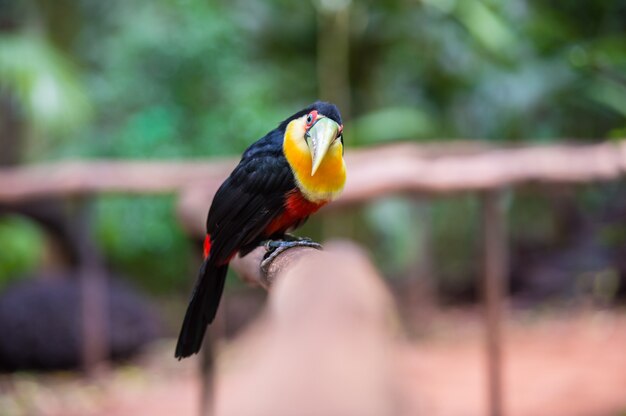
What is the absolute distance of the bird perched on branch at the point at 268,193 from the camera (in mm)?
934

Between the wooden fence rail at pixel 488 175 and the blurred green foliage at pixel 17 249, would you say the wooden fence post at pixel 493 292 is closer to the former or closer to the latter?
the wooden fence rail at pixel 488 175

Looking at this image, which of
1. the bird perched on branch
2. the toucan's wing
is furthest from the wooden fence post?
the toucan's wing

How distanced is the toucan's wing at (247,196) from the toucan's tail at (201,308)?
0.03m

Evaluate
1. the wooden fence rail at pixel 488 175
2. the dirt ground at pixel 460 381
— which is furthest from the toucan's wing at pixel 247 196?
the dirt ground at pixel 460 381

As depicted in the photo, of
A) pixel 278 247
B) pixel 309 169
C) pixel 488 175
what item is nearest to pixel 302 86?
pixel 488 175

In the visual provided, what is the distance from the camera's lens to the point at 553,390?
4.81m

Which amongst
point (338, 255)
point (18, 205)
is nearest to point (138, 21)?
point (18, 205)

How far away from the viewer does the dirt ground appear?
460 centimetres

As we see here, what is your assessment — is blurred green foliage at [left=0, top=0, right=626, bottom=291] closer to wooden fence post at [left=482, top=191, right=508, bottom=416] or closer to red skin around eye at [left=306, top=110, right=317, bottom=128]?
wooden fence post at [left=482, top=191, right=508, bottom=416]

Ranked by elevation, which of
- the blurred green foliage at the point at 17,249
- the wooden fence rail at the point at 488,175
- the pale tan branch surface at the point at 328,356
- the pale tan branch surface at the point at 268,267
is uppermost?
the blurred green foliage at the point at 17,249

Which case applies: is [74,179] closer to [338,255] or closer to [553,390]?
[553,390]

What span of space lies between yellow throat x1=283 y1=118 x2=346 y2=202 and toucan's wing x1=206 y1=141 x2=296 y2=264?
0.04 m

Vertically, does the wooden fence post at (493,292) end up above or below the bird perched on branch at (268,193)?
above

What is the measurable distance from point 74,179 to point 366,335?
534cm
